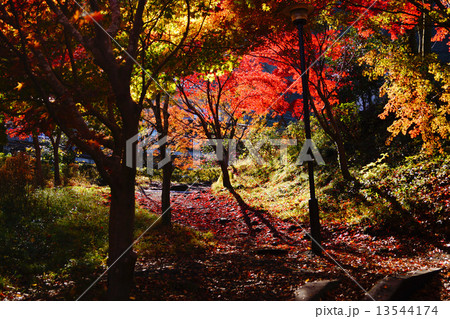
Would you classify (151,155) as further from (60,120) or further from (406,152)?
(60,120)

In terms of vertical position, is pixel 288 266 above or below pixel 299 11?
below

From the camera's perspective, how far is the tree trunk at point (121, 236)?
429cm

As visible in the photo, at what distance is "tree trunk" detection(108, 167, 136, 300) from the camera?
4.29 metres

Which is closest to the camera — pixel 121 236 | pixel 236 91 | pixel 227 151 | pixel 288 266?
pixel 121 236

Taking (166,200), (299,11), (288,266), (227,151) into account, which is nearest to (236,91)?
(227,151)

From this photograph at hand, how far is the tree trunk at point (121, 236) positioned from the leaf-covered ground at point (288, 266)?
1.11ft

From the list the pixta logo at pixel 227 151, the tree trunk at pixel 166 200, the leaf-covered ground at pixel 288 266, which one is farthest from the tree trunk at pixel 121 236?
the tree trunk at pixel 166 200

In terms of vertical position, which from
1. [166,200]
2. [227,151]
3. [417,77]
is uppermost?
[417,77]

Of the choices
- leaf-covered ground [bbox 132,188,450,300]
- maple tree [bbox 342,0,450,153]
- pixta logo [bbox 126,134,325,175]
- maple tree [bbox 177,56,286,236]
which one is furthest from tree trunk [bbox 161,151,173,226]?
maple tree [bbox 342,0,450,153]

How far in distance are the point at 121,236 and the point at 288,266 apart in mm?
3169

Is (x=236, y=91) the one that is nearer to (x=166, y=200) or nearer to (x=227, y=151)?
(x=227, y=151)

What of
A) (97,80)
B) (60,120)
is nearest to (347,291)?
(60,120)

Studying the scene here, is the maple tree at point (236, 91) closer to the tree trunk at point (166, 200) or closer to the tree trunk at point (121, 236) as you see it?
the tree trunk at point (166, 200)

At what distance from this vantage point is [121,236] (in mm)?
4422
